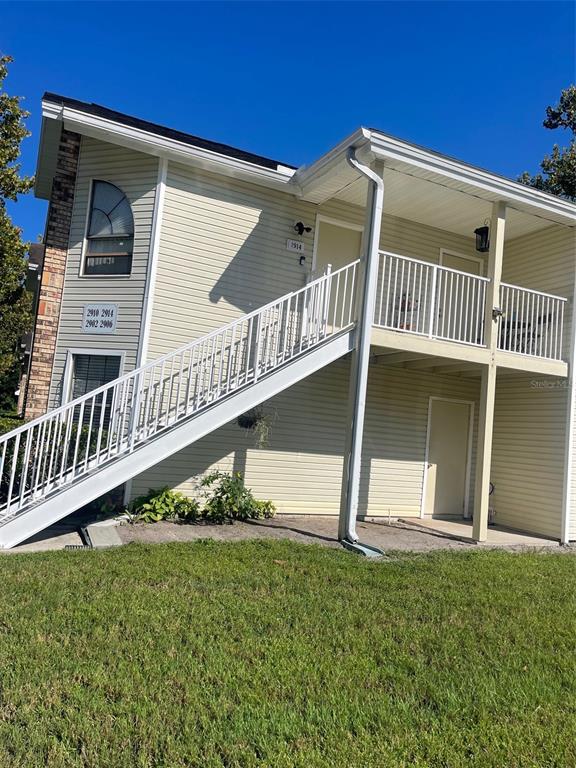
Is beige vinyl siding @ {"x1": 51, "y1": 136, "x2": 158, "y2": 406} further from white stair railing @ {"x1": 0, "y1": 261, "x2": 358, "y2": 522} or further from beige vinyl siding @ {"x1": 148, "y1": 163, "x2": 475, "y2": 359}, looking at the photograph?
white stair railing @ {"x1": 0, "y1": 261, "x2": 358, "y2": 522}

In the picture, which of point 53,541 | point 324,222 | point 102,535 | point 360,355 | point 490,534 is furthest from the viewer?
point 324,222

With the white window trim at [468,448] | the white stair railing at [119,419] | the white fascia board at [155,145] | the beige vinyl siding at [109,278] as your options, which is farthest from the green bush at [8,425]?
the white window trim at [468,448]

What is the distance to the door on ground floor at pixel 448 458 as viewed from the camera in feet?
33.1

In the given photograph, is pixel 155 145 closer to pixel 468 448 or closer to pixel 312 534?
pixel 312 534

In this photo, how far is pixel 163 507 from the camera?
761 cm

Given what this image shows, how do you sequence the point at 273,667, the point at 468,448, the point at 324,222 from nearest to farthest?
the point at 273,667 → the point at 324,222 → the point at 468,448

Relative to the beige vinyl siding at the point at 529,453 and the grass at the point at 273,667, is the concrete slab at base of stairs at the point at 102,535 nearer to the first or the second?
the grass at the point at 273,667

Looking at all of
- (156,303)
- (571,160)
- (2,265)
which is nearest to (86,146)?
(156,303)

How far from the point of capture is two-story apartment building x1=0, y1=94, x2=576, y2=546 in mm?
7270

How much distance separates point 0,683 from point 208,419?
12.8ft

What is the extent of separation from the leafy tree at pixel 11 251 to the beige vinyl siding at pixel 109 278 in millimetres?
5509

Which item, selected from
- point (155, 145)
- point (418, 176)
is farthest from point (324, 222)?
point (155, 145)

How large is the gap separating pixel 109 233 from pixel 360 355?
4.26 meters

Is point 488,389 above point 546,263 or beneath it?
beneath
